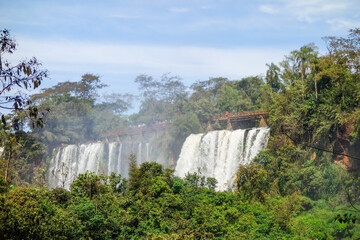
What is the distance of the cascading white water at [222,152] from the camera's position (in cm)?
2764

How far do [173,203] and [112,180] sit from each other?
11.1ft

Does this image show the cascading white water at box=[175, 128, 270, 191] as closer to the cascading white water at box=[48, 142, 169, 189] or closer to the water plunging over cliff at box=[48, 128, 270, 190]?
the water plunging over cliff at box=[48, 128, 270, 190]

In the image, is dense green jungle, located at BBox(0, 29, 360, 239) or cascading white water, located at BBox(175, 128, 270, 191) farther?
cascading white water, located at BBox(175, 128, 270, 191)

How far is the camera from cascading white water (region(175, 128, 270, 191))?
90.7 ft

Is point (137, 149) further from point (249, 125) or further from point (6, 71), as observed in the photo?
point (6, 71)

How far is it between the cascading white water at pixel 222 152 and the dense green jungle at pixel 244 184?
4.52 feet

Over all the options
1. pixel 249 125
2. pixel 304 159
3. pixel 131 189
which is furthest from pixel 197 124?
pixel 131 189

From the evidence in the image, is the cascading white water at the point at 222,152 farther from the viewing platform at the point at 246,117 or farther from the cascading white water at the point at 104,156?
the cascading white water at the point at 104,156

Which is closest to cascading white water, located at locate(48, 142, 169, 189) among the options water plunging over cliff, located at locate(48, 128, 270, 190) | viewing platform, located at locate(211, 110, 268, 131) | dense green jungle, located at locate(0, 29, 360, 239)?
water plunging over cliff, located at locate(48, 128, 270, 190)

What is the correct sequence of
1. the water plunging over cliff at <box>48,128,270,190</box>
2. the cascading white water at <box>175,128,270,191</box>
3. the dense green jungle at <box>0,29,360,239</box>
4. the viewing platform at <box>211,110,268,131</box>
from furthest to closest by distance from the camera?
1. the viewing platform at <box>211,110,268,131</box>
2. the water plunging over cliff at <box>48,128,270,190</box>
3. the cascading white water at <box>175,128,270,191</box>
4. the dense green jungle at <box>0,29,360,239</box>

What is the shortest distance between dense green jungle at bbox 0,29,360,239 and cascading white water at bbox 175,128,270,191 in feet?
4.52

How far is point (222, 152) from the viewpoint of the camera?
2983 cm

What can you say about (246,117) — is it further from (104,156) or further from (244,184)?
(104,156)

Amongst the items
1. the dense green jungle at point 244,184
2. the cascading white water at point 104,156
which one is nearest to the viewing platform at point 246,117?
the dense green jungle at point 244,184
